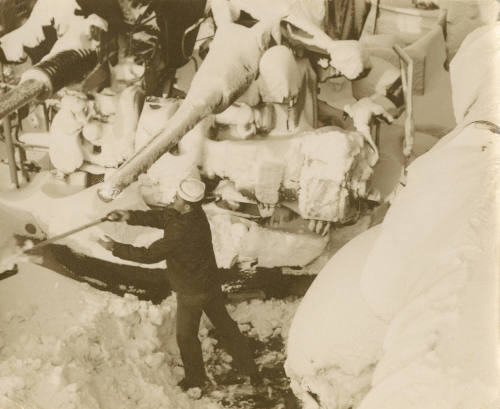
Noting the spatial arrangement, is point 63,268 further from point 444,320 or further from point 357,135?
point 444,320

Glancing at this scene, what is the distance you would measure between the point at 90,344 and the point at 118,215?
0.40 meters

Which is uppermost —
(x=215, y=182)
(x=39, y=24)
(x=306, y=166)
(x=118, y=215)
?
(x=39, y=24)

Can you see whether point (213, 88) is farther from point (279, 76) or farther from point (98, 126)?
point (98, 126)

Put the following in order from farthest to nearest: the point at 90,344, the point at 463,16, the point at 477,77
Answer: the point at 90,344 < the point at 463,16 < the point at 477,77

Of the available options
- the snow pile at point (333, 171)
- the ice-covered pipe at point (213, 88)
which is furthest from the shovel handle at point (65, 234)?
the snow pile at point (333, 171)

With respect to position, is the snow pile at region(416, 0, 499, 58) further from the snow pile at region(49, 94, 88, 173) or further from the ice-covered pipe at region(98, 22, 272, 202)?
the snow pile at region(49, 94, 88, 173)

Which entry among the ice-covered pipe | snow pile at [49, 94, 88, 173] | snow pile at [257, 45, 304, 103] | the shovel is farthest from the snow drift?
snow pile at [49, 94, 88, 173]

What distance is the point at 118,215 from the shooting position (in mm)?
2131

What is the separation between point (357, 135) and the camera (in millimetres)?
1981

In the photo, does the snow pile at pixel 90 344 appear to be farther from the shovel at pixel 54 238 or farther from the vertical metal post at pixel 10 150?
the vertical metal post at pixel 10 150

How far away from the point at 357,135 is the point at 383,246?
389 mm

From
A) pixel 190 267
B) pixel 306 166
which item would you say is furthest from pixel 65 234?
pixel 306 166

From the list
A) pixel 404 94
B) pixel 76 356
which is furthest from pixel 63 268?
pixel 404 94

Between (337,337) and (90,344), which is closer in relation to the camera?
(337,337)
